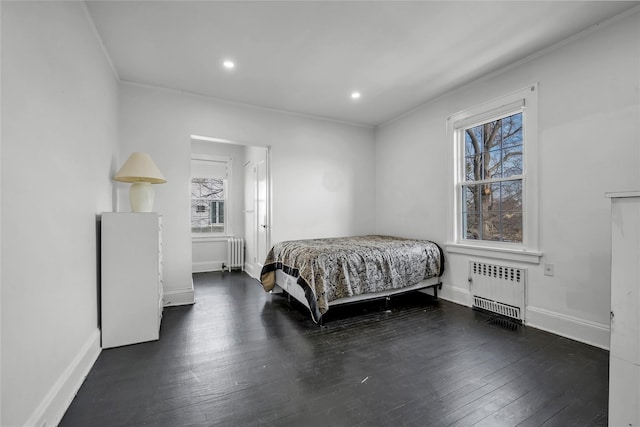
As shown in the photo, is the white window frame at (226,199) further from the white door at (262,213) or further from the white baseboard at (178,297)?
the white baseboard at (178,297)

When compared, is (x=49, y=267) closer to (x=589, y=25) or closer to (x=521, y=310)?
(x=521, y=310)

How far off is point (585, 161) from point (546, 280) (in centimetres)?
116

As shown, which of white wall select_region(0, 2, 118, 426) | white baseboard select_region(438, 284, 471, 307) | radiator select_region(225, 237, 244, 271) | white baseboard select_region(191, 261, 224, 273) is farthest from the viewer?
radiator select_region(225, 237, 244, 271)

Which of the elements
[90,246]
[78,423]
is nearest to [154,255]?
[90,246]

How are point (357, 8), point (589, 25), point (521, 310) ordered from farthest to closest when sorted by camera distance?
point (521, 310)
point (589, 25)
point (357, 8)

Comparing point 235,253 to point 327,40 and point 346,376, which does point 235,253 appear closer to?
point 346,376

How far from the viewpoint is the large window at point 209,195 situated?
549 centimetres

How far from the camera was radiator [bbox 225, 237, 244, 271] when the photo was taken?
5.45 metres

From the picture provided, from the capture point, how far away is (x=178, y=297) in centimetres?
347

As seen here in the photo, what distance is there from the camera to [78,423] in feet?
4.84

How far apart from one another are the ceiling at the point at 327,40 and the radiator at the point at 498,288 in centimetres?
225

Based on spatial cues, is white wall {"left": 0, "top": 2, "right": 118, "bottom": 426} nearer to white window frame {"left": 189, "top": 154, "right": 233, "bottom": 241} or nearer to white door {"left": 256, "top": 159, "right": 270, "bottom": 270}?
white door {"left": 256, "top": 159, "right": 270, "bottom": 270}

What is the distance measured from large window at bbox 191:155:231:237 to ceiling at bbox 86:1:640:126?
208 centimetres

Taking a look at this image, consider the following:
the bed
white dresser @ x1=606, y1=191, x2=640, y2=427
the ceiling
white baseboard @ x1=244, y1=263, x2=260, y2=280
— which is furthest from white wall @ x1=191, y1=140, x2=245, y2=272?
white dresser @ x1=606, y1=191, x2=640, y2=427
